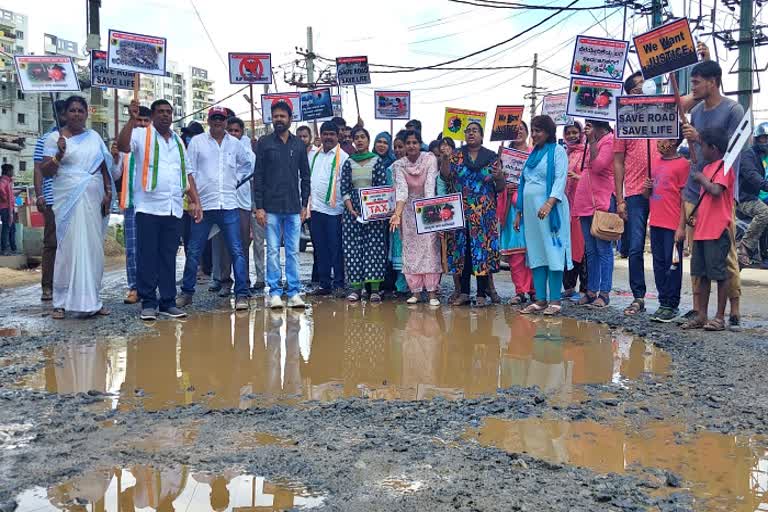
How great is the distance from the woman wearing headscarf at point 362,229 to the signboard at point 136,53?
6.78 feet

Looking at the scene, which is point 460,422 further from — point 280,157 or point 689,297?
point 689,297

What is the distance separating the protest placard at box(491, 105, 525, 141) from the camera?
866 centimetres

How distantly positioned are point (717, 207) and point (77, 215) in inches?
205

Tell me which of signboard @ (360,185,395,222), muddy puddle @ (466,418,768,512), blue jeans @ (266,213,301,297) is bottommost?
muddy puddle @ (466,418,768,512)

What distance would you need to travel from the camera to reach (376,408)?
3.65 m

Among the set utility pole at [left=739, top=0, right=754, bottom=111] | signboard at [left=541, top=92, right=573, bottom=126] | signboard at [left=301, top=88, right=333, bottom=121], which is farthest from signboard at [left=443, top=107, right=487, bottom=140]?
utility pole at [left=739, top=0, right=754, bottom=111]

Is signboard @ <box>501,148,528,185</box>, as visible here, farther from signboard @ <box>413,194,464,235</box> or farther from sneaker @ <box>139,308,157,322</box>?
sneaker @ <box>139,308,157,322</box>

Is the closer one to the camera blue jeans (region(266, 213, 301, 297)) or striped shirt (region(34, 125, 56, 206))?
striped shirt (region(34, 125, 56, 206))

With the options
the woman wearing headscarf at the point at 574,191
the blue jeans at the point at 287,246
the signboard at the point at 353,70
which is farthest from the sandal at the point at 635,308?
the signboard at the point at 353,70

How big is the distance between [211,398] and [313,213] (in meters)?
4.38

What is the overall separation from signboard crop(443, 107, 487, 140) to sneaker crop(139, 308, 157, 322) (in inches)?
184

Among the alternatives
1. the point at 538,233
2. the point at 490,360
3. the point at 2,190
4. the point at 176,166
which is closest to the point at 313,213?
the point at 176,166

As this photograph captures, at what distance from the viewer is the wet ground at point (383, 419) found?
2637 mm

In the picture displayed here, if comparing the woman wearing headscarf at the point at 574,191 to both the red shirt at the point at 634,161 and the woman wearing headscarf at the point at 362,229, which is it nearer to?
the red shirt at the point at 634,161
